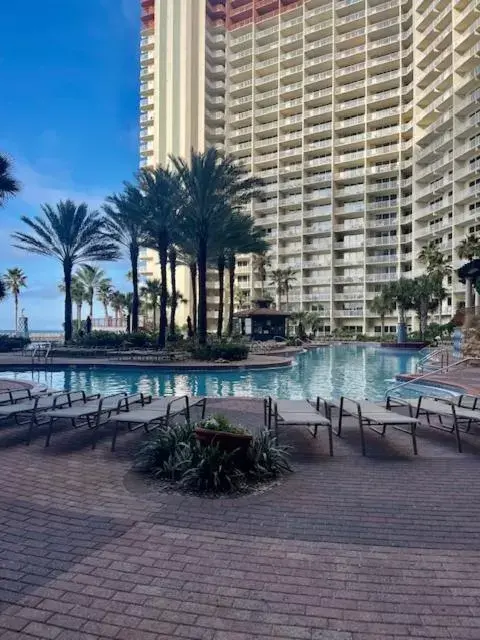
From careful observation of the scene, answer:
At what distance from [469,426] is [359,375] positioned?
42.0ft

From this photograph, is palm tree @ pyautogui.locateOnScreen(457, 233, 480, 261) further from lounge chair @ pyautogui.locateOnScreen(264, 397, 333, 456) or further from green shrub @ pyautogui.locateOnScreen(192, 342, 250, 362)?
lounge chair @ pyautogui.locateOnScreen(264, 397, 333, 456)

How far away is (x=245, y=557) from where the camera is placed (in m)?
3.26

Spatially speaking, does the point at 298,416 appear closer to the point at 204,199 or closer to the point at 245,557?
the point at 245,557

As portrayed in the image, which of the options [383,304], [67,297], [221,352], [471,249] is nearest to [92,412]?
[221,352]

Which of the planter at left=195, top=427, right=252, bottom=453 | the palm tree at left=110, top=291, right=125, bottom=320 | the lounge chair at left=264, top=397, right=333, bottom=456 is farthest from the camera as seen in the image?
the palm tree at left=110, top=291, right=125, bottom=320

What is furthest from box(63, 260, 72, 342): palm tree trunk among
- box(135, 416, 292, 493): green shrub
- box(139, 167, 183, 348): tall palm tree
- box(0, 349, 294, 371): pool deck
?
box(135, 416, 292, 493): green shrub

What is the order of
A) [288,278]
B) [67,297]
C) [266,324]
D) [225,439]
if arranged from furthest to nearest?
1. [288,278]
2. [266,324]
3. [67,297]
4. [225,439]

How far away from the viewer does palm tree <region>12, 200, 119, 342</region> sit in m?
31.8

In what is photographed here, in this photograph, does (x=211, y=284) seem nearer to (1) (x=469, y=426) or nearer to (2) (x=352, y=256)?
(2) (x=352, y=256)

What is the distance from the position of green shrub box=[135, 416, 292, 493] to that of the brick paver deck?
276 mm

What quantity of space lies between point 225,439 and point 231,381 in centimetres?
1307

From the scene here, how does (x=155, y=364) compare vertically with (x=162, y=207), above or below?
below

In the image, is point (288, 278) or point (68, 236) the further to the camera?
point (288, 278)

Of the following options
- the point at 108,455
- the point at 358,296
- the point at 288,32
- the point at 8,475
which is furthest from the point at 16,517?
the point at 288,32
